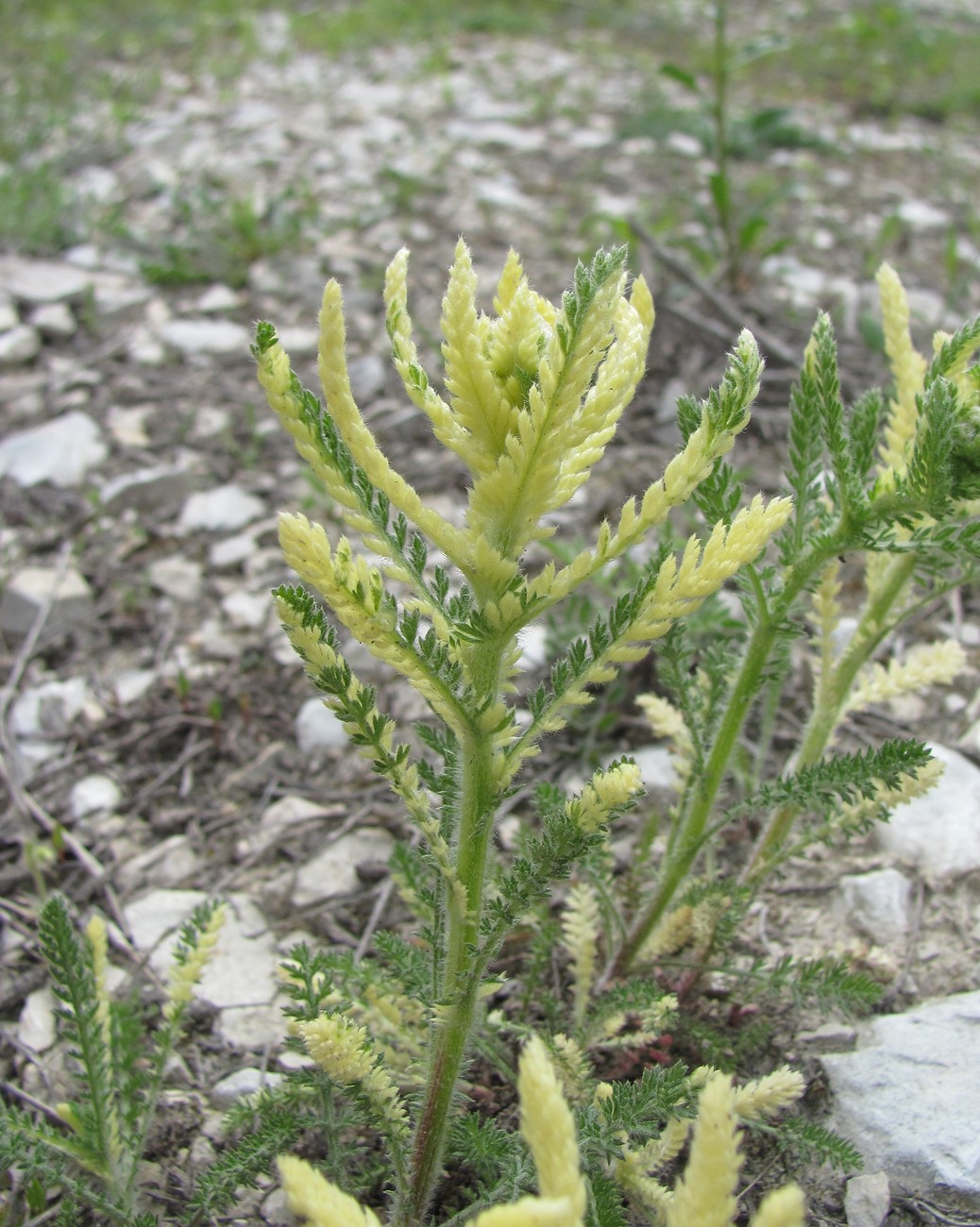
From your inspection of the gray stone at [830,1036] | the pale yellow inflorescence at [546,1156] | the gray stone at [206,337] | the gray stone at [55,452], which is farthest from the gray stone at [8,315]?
the pale yellow inflorescence at [546,1156]

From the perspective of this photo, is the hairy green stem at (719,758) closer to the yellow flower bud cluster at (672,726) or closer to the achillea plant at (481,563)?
the yellow flower bud cluster at (672,726)

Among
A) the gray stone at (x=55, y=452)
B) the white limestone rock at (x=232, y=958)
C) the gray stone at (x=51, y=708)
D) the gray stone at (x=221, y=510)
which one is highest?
the gray stone at (x=55, y=452)

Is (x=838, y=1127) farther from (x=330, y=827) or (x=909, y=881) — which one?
(x=330, y=827)

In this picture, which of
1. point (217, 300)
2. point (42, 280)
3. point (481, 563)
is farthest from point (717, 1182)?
point (42, 280)

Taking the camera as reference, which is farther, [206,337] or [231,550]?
[206,337]

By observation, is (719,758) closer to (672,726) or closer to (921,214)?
(672,726)

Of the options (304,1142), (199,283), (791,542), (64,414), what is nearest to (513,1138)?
(304,1142)
